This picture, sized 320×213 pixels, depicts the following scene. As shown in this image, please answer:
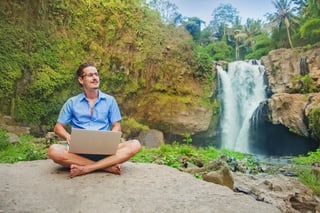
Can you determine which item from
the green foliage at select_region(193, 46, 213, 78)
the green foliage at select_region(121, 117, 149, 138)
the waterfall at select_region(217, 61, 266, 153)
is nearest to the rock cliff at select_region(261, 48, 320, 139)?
the waterfall at select_region(217, 61, 266, 153)

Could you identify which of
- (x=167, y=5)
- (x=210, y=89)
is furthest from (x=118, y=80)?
(x=167, y=5)

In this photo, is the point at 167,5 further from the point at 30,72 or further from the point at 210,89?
the point at 30,72

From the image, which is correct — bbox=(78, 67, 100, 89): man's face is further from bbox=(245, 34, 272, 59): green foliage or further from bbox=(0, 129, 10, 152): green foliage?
bbox=(245, 34, 272, 59): green foliage

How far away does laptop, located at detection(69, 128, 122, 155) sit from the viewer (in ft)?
9.51

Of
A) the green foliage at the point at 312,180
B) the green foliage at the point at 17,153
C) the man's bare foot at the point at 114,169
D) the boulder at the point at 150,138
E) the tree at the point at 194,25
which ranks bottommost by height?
the boulder at the point at 150,138

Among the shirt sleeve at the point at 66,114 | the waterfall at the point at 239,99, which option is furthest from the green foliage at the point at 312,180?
the waterfall at the point at 239,99

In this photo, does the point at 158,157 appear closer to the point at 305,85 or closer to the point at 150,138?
the point at 150,138

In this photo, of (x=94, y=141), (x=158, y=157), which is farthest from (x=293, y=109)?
(x=94, y=141)

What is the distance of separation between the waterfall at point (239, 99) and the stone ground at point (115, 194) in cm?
1508

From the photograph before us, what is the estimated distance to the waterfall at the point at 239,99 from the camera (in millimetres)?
17922

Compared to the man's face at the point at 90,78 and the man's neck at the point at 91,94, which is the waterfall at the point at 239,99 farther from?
the man's face at the point at 90,78

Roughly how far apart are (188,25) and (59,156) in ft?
99.4

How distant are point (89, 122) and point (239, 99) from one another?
1610 centimetres

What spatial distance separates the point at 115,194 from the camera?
2.69 m
